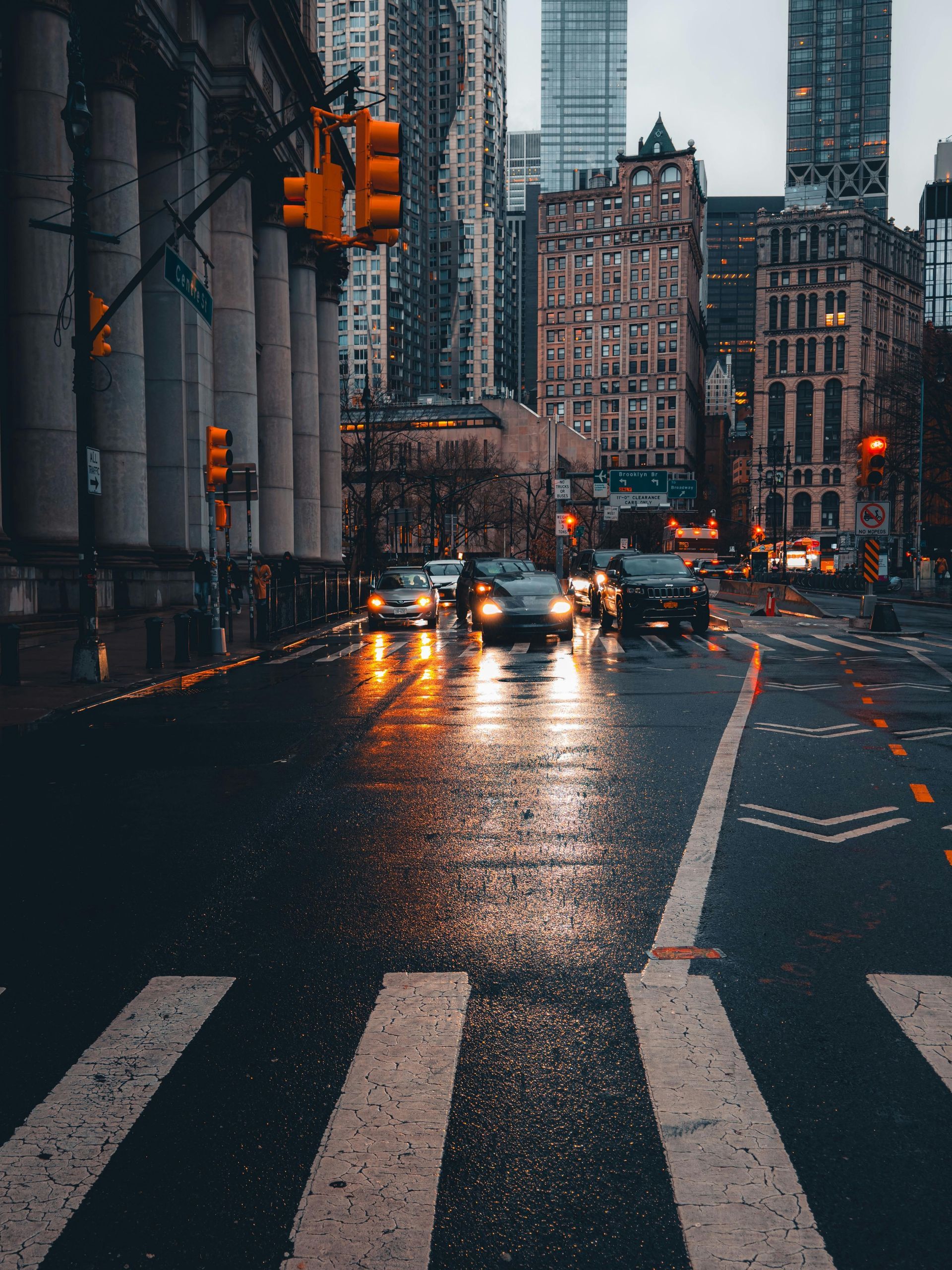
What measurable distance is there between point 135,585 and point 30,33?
513 inches

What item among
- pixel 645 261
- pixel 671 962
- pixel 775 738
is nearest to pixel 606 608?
pixel 775 738

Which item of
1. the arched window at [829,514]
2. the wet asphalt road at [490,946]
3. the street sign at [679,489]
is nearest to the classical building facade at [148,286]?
the wet asphalt road at [490,946]

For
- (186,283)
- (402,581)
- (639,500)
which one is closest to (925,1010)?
(186,283)

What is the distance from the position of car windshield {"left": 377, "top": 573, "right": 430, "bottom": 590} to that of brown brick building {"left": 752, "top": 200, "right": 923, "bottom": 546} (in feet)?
520

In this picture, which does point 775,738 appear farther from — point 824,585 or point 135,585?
point 824,585

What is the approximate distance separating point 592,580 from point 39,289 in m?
17.7

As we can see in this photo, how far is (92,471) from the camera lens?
639 inches

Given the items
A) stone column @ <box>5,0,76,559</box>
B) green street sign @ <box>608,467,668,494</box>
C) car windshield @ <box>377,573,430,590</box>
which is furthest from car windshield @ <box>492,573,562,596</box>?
green street sign @ <box>608,467,668,494</box>

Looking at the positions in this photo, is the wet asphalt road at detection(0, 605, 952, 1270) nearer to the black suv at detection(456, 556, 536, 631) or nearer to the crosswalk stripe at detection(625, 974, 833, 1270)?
the crosswalk stripe at detection(625, 974, 833, 1270)

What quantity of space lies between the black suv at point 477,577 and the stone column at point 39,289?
32.0ft

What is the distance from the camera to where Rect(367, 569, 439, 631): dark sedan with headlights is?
1146 inches

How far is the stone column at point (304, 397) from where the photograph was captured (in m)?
46.3

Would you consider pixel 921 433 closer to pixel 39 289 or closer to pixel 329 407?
pixel 329 407

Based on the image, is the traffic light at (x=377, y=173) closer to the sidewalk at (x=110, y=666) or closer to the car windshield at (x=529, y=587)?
the sidewalk at (x=110, y=666)
